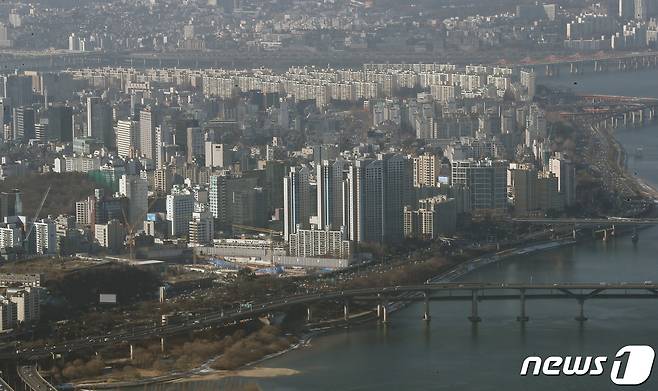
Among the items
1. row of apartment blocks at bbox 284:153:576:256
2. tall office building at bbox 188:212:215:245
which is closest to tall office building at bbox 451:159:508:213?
row of apartment blocks at bbox 284:153:576:256

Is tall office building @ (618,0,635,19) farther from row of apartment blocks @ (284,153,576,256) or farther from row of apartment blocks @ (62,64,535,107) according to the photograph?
row of apartment blocks @ (284,153,576,256)

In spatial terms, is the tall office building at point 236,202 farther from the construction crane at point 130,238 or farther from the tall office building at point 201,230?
the construction crane at point 130,238

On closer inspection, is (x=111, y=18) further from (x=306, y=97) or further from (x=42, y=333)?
(x=42, y=333)

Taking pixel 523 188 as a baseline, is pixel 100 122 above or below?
above

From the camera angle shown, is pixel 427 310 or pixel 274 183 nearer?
pixel 427 310

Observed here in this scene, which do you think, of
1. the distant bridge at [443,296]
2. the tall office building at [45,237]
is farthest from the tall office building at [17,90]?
the distant bridge at [443,296]

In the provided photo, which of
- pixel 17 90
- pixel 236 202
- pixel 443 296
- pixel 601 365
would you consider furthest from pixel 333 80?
pixel 601 365

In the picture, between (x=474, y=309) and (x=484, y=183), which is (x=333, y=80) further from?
(x=474, y=309)
